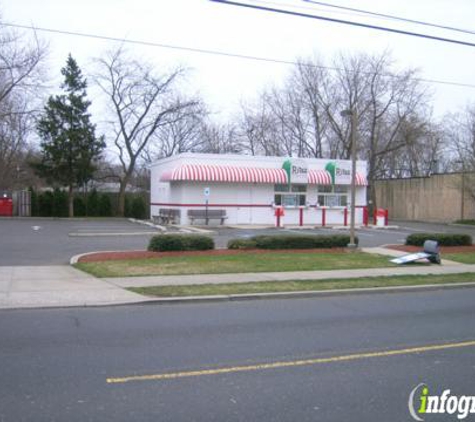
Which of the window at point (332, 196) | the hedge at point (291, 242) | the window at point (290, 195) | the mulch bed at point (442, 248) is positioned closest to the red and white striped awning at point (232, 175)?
the window at point (290, 195)

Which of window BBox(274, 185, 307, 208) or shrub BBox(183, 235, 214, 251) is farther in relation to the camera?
window BBox(274, 185, 307, 208)

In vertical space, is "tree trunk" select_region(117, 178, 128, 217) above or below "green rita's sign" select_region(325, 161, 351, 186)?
below

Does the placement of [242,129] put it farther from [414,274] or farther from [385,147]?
[414,274]

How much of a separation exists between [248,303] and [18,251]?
1002cm

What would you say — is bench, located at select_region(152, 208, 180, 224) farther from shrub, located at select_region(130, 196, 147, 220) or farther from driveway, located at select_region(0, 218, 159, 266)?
shrub, located at select_region(130, 196, 147, 220)

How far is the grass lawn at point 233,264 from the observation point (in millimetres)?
13629

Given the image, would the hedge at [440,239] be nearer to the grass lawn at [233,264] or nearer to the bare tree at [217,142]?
the grass lawn at [233,264]

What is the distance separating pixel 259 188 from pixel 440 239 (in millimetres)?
15378

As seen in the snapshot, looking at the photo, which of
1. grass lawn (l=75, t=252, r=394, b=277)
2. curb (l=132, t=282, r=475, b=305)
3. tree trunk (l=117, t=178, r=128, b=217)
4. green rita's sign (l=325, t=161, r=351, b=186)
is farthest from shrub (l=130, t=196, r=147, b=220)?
curb (l=132, t=282, r=475, b=305)

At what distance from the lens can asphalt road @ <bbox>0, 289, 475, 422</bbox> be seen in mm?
4855

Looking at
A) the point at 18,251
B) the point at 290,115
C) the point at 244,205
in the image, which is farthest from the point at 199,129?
the point at 18,251

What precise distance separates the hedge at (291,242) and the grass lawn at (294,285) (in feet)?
17.5

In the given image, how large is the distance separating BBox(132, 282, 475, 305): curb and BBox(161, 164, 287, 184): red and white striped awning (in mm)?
20306

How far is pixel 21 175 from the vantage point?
178 feet
